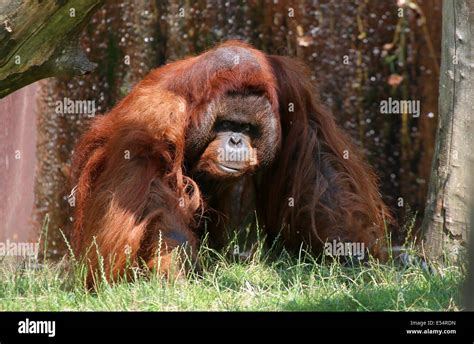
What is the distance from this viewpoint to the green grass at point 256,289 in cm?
388

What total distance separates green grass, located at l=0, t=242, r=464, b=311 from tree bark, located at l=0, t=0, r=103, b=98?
928 millimetres

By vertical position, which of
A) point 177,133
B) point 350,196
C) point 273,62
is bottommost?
point 350,196

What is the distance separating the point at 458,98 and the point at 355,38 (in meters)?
1.60

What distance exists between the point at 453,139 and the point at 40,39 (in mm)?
2013

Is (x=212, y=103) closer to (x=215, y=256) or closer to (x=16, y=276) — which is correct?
(x=215, y=256)

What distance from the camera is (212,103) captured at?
489 cm

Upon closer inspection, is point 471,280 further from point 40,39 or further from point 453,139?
point 453,139

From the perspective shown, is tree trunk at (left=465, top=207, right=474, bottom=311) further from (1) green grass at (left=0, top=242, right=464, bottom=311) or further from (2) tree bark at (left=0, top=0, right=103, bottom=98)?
(2) tree bark at (left=0, top=0, right=103, bottom=98)

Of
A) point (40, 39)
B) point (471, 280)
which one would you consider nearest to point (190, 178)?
point (40, 39)

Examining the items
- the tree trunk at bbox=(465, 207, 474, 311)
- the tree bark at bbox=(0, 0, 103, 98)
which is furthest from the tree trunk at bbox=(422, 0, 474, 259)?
the tree trunk at bbox=(465, 207, 474, 311)

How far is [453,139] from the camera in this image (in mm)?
4684

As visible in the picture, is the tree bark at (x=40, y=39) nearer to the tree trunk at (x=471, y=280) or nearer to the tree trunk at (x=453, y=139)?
the tree trunk at (x=453, y=139)
